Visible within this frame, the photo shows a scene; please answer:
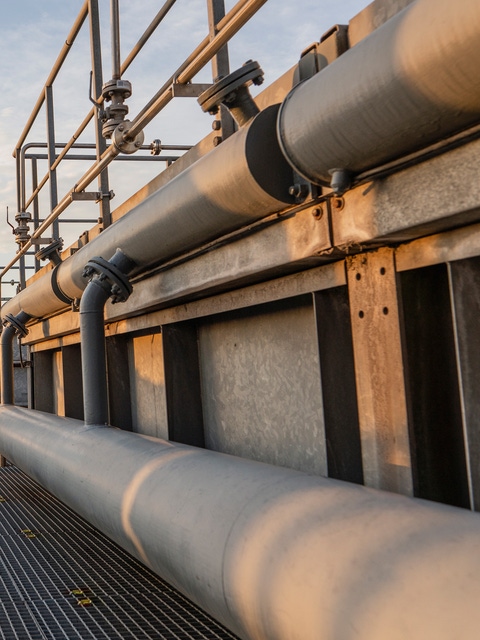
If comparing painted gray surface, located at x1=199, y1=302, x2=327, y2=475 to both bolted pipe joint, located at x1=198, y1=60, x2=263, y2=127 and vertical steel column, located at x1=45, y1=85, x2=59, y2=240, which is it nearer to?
bolted pipe joint, located at x1=198, y1=60, x2=263, y2=127

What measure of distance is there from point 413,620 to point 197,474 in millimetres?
1097

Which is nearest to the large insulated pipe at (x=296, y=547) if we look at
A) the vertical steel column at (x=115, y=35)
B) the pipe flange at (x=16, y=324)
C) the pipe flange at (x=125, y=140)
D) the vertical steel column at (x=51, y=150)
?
the pipe flange at (x=125, y=140)

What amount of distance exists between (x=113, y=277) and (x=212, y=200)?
1087 mm

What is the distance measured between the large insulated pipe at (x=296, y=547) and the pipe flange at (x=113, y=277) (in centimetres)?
107

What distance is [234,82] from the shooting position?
240 cm

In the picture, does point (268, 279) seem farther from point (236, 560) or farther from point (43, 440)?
point (43, 440)

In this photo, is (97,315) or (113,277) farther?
(97,315)

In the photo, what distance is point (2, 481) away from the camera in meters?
6.19

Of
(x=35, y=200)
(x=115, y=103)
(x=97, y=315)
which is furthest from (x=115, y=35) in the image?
(x=35, y=200)

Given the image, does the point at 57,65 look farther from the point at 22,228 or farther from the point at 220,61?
the point at 220,61

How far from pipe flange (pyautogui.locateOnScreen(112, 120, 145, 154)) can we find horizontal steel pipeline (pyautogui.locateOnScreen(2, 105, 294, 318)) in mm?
386

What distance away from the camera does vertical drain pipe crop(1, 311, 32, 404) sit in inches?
262

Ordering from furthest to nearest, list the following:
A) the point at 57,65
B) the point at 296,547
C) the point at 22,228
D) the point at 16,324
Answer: the point at 22,228 → the point at 16,324 → the point at 57,65 → the point at 296,547

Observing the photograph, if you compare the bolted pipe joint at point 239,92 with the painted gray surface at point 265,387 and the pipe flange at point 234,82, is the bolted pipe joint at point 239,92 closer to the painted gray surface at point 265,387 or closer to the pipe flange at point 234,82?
the pipe flange at point 234,82
